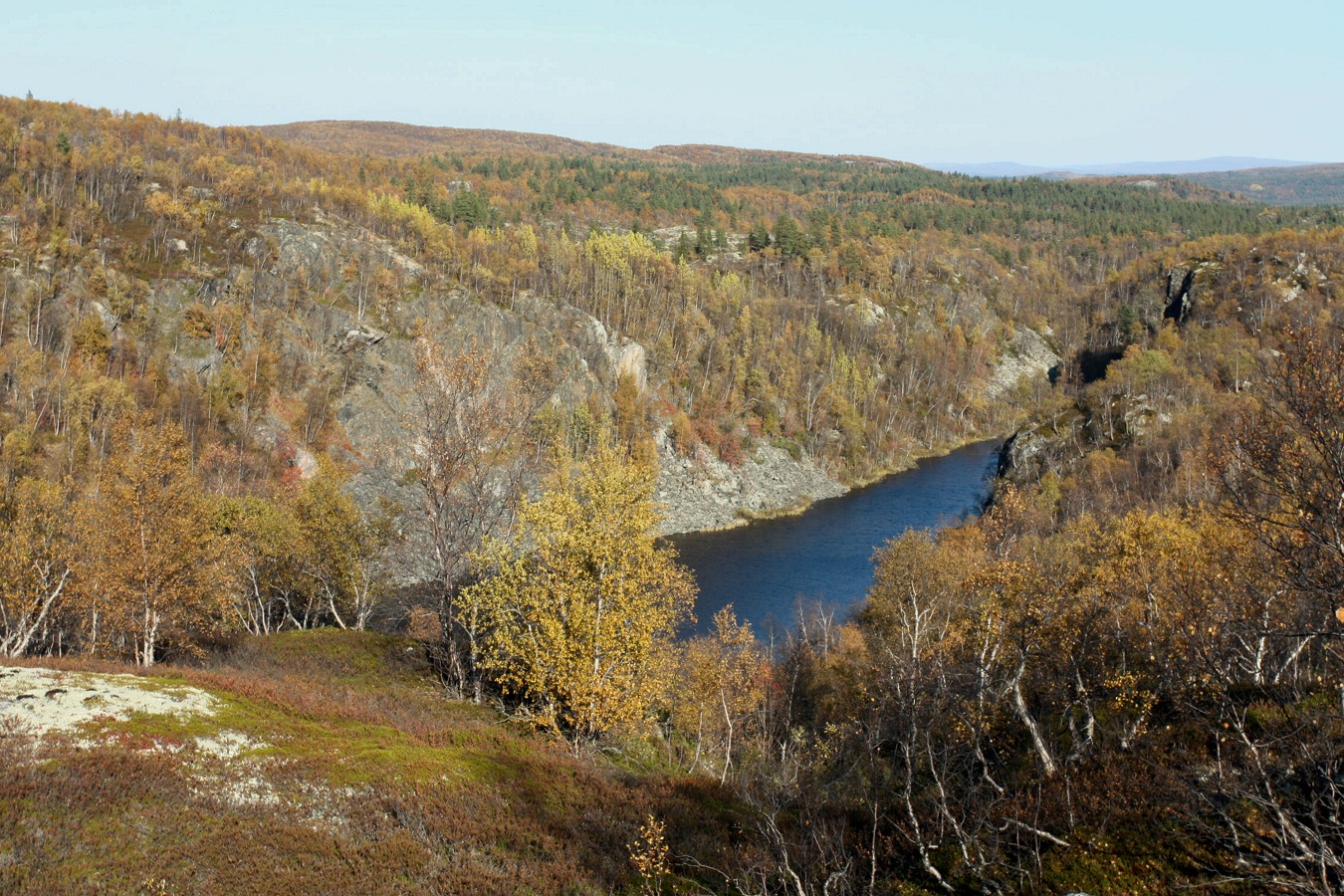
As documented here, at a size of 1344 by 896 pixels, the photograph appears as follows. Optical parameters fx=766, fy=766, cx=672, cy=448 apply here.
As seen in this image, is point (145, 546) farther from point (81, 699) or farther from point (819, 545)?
point (819, 545)

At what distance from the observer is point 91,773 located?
1402cm

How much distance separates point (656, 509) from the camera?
44.3 meters

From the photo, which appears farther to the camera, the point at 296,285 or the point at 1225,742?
the point at 296,285

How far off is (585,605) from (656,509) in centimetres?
2207

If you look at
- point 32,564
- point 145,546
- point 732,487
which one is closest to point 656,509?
point 145,546

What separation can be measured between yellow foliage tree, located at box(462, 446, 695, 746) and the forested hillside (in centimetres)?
15

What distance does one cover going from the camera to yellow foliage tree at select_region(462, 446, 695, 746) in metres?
21.8

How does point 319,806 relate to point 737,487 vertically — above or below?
above

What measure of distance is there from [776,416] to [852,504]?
2099 centimetres

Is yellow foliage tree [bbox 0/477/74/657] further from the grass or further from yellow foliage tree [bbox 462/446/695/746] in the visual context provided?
yellow foliage tree [bbox 462/446/695/746]

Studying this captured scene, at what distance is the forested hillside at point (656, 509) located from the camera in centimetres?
1411

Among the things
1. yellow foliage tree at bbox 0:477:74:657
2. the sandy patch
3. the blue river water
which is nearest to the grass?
the sandy patch

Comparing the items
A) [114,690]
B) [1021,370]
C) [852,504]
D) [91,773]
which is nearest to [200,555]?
[114,690]

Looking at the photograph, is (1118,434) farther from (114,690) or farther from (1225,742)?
(114,690)
